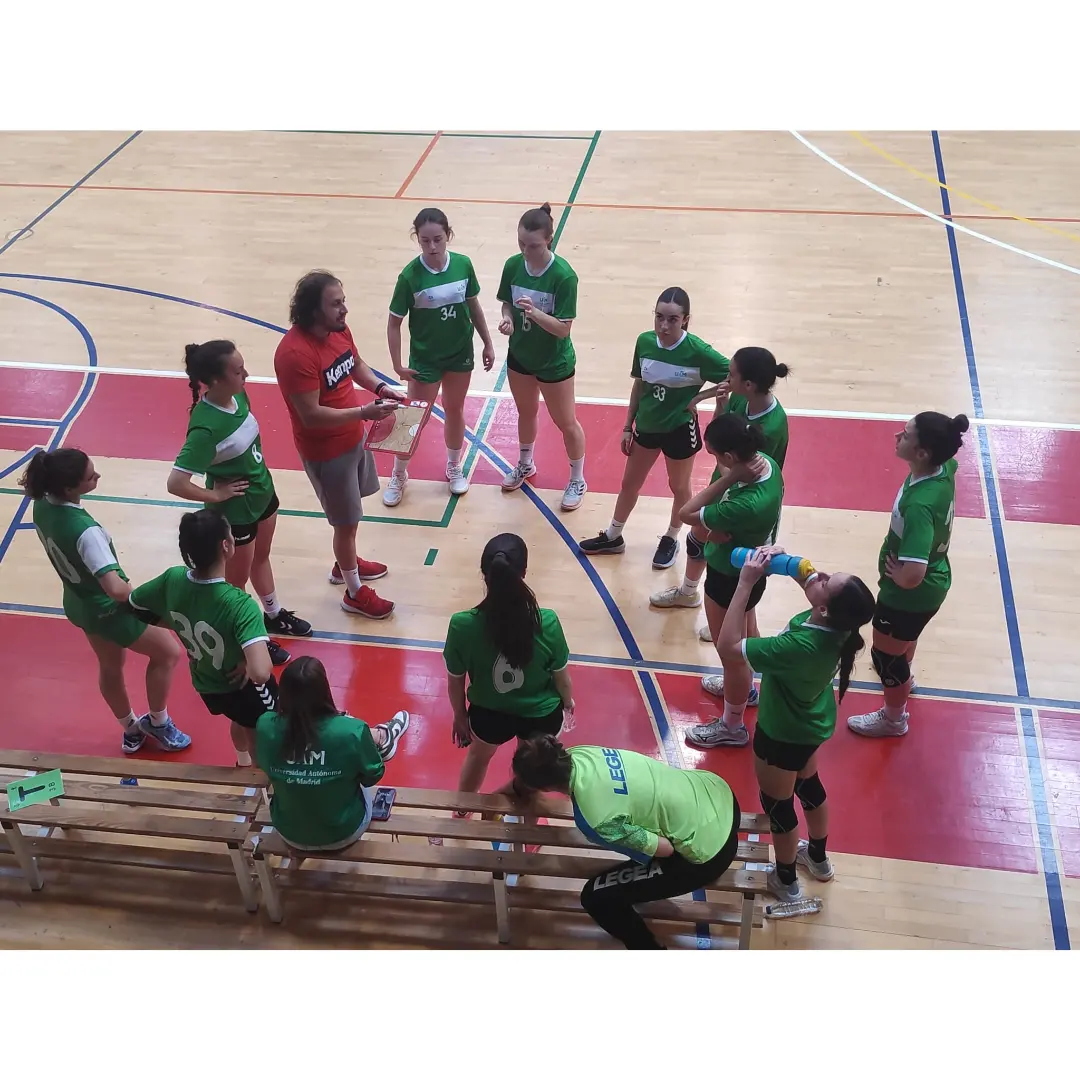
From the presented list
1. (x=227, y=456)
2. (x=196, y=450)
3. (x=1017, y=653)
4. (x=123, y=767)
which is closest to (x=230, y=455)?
(x=227, y=456)

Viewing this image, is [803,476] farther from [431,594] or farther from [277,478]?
[277,478]

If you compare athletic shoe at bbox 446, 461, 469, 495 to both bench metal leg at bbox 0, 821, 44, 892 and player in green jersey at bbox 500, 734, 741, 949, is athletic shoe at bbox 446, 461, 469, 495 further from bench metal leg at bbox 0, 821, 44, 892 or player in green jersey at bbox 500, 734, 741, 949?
bench metal leg at bbox 0, 821, 44, 892

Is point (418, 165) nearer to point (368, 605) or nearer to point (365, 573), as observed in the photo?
point (365, 573)

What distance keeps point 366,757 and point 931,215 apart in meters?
8.00

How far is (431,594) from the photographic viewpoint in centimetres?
574

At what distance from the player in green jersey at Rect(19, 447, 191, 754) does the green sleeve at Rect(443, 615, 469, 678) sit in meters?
1.42

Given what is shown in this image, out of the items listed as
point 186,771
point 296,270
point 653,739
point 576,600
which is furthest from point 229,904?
point 296,270

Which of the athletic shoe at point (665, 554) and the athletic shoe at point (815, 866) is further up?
the athletic shoe at point (665, 554)

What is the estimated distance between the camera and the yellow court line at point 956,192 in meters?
8.90

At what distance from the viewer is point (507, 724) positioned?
391cm

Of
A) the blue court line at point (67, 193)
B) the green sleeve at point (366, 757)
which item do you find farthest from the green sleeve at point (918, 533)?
the blue court line at point (67, 193)

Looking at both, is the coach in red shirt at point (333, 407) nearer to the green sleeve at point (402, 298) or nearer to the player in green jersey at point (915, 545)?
the green sleeve at point (402, 298)

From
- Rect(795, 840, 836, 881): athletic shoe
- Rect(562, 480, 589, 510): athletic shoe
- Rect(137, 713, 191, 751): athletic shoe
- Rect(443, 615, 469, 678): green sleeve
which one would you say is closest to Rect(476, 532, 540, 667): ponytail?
Rect(443, 615, 469, 678): green sleeve

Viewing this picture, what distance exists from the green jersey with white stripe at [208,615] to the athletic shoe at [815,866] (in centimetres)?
240
